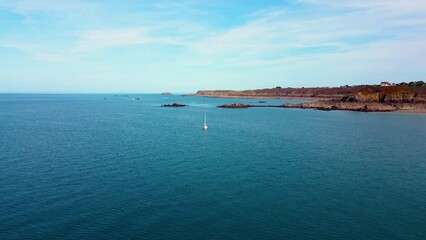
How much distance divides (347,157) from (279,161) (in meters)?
10.1

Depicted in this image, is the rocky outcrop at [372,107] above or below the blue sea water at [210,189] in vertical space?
above

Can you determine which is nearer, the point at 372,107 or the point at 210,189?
the point at 210,189

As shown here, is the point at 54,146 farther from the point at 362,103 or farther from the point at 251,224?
the point at 362,103

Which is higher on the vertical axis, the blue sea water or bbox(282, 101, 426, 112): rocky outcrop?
bbox(282, 101, 426, 112): rocky outcrop

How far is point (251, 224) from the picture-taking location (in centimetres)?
2416

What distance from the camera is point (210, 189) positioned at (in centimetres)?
3138

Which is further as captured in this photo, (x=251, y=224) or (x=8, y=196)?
(x=8, y=196)

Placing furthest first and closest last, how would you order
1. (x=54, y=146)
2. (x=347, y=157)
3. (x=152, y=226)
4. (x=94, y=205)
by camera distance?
(x=54, y=146) → (x=347, y=157) → (x=94, y=205) → (x=152, y=226)

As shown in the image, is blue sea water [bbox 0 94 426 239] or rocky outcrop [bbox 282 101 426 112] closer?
blue sea water [bbox 0 94 426 239]

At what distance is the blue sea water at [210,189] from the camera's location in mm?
23422

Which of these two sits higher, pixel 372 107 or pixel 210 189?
pixel 372 107

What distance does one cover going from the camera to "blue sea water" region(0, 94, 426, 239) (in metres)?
23.4

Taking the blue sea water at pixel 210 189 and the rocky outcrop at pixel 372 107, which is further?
the rocky outcrop at pixel 372 107

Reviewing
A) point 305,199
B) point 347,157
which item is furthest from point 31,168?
point 347,157
